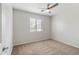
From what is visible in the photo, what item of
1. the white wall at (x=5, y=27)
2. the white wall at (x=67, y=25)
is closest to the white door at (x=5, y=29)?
the white wall at (x=5, y=27)

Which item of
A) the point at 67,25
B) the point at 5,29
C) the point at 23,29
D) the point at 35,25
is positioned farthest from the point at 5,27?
the point at 67,25

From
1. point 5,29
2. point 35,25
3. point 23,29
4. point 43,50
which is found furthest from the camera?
point 35,25

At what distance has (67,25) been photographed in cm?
365

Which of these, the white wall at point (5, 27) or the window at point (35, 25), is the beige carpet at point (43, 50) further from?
the window at point (35, 25)

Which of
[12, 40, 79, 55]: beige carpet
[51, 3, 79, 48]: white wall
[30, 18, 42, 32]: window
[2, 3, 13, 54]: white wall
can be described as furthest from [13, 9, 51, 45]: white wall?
[2, 3, 13, 54]: white wall

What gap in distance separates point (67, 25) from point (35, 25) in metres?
1.95

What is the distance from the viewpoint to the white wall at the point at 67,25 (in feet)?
10.2

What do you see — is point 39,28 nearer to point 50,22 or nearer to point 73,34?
point 50,22

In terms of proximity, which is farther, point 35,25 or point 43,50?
point 35,25

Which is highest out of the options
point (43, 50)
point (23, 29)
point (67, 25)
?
point (67, 25)

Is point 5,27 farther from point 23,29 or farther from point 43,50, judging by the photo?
point 23,29

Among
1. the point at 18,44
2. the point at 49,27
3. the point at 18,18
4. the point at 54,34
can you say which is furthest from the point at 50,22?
the point at 18,44

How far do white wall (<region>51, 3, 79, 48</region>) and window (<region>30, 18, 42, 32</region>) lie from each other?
3.84 feet

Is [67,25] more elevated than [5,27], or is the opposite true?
[67,25]
